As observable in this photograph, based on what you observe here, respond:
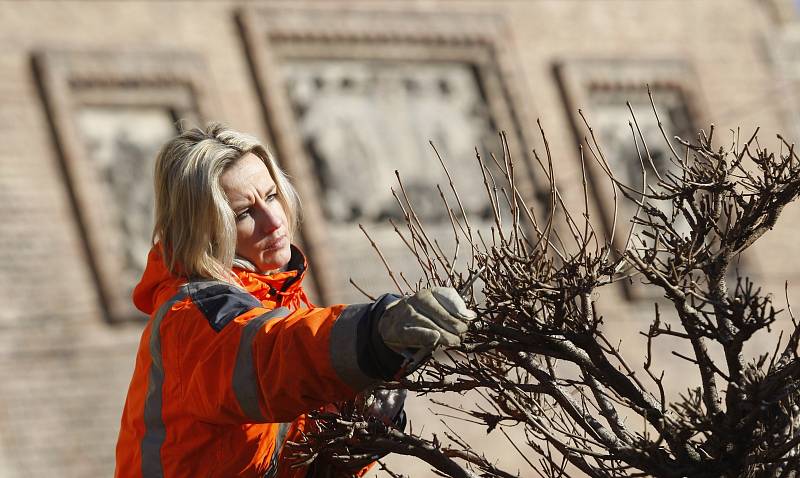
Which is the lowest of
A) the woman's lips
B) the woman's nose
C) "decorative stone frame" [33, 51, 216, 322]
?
the woman's lips

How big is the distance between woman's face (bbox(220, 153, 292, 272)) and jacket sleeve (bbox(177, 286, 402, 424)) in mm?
344

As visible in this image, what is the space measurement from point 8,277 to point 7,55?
64.1 inches

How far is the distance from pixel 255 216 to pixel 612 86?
1005cm

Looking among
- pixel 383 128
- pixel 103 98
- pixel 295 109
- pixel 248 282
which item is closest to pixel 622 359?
pixel 248 282

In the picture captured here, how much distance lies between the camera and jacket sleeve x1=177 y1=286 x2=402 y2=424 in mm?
2941

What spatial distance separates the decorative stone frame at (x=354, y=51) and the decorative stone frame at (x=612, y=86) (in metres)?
0.49

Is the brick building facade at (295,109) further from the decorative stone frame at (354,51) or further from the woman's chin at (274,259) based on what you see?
the woman's chin at (274,259)

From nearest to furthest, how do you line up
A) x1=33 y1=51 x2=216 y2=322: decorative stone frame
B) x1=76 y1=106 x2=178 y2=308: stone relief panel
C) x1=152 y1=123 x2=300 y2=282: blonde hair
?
x1=152 y1=123 x2=300 y2=282: blonde hair, x1=33 y1=51 x2=216 y2=322: decorative stone frame, x1=76 y1=106 x2=178 y2=308: stone relief panel

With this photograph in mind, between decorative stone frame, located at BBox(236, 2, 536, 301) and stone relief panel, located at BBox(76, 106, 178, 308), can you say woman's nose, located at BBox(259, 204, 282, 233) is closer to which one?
stone relief panel, located at BBox(76, 106, 178, 308)

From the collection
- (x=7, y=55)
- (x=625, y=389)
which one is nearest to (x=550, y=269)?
(x=625, y=389)

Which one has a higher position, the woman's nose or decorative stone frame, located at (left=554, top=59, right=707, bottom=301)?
decorative stone frame, located at (left=554, top=59, right=707, bottom=301)

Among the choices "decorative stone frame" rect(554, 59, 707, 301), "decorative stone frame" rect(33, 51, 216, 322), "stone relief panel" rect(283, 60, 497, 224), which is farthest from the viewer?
"decorative stone frame" rect(554, 59, 707, 301)

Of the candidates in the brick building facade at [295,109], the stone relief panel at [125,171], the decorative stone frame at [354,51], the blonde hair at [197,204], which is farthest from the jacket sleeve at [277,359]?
the decorative stone frame at [354,51]

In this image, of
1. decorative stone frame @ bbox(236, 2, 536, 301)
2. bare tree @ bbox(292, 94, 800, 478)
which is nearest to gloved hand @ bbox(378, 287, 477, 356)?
bare tree @ bbox(292, 94, 800, 478)
